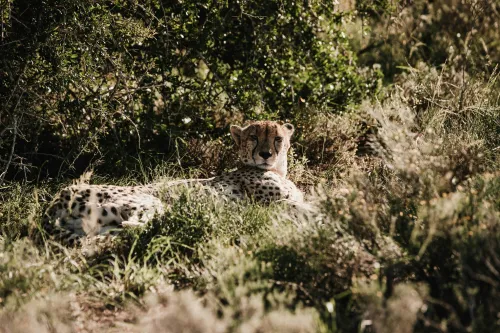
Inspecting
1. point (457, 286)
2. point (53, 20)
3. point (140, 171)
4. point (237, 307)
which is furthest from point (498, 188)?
point (53, 20)

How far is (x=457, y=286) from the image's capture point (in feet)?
10.1

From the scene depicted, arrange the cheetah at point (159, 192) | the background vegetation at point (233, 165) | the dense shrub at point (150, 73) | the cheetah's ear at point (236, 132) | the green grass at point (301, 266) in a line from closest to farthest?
1. the green grass at point (301, 266)
2. the background vegetation at point (233, 165)
3. the cheetah at point (159, 192)
4. the dense shrub at point (150, 73)
5. the cheetah's ear at point (236, 132)

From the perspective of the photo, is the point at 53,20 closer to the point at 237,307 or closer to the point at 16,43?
the point at 16,43

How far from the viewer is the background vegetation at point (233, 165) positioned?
10.4ft

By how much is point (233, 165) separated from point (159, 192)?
5.39 feet

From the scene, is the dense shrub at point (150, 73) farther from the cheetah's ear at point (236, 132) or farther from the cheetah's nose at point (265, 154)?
the cheetah's nose at point (265, 154)

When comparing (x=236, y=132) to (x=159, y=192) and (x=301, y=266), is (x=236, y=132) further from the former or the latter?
(x=301, y=266)

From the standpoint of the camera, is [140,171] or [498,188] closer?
[498,188]

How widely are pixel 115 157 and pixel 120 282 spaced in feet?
8.22

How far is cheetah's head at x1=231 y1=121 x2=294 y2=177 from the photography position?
17.6 ft

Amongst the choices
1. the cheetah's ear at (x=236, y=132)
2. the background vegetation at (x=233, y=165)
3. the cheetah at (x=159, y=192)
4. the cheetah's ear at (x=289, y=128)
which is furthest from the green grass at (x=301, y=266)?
the cheetah's ear at (x=289, y=128)

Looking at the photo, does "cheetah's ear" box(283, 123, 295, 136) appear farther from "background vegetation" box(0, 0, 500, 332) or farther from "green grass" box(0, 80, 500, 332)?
"green grass" box(0, 80, 500, 332)

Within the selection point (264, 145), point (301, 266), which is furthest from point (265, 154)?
point (301, 266)

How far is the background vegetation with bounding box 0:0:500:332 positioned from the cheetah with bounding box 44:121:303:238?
0.24 meters
